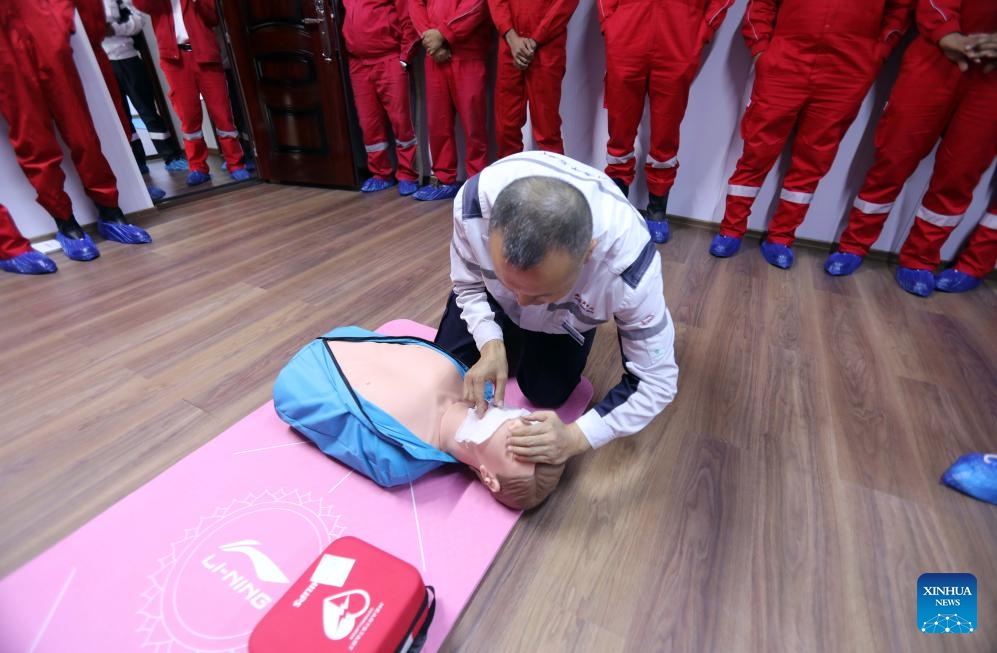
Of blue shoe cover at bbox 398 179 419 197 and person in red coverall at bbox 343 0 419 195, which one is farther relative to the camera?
blue shoe cover at bbox 398 179 419 197

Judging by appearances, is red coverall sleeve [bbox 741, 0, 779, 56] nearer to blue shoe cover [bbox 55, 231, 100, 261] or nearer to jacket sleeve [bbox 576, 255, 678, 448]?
jacket sleeve [bbox 576, 255, 678, 448]

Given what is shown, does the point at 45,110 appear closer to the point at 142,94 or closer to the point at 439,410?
the point at 142,94

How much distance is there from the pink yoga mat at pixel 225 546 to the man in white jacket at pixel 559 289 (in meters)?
0.27

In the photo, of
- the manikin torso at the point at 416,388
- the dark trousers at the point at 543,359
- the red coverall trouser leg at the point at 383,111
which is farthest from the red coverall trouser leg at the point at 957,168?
the red coverall trouser leg at the point at 383,111

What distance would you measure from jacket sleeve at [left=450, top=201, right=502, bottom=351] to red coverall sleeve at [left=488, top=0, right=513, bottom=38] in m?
1.81

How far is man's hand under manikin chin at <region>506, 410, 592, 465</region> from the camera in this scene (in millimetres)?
943

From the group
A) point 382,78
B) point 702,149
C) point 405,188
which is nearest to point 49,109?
point 382,78

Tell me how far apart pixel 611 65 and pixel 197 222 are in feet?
8.09

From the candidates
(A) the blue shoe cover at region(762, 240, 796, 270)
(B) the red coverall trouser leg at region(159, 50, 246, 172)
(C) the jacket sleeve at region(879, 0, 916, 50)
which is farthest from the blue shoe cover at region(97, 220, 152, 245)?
(C) the jacket sleeve at region(879, 0, 916, 50)

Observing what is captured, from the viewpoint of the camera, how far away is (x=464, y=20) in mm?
2584

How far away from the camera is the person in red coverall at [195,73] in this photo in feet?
10.3

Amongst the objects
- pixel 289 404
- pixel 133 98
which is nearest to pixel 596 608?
pixel 289 404

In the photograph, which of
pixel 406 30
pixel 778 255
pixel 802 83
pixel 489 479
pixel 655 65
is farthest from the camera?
pixel 406 30

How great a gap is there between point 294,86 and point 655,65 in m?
2.43
